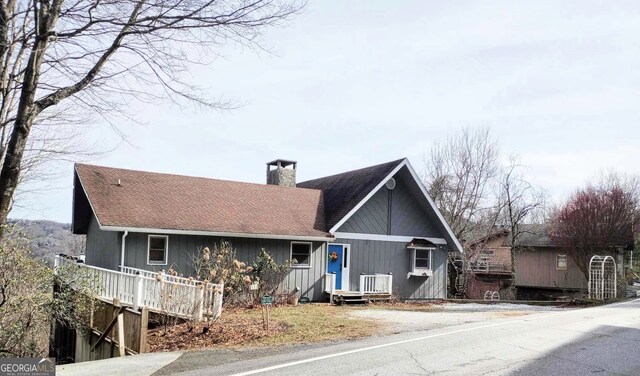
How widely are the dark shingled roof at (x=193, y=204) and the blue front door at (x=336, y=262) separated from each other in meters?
0.93

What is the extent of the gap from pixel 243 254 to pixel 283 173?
689 cm

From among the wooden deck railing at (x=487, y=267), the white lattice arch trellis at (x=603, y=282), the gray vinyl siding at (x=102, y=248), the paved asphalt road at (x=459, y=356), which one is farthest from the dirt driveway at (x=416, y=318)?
the wooden deck railing at (x=487, y=267)

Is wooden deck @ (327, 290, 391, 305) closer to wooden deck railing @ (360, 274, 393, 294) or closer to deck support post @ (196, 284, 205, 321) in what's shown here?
wooden deck railing @ (360, 274, 393, 294)

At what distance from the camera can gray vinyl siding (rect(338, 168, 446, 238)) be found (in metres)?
21.1

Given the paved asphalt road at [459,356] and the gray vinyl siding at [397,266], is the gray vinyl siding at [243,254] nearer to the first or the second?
the gray vinyl siding at [397,266]

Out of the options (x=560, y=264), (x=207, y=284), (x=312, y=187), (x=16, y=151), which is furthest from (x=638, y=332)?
(x=560, y=264)

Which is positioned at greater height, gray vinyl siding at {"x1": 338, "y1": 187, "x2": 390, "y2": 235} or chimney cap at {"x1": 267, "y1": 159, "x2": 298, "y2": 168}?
chimney cap at {"x1": 267, "y1": 159, "x2": 298, "y2": 168}

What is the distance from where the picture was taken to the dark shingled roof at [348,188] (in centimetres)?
2073

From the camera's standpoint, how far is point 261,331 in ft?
39.8

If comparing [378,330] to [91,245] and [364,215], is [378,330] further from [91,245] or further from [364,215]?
[91,245]

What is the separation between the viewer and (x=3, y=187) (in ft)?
28.7

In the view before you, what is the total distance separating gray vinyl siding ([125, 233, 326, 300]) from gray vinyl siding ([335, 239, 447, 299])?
1357 millimetres

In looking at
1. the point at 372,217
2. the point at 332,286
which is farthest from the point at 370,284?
the point at 372,217

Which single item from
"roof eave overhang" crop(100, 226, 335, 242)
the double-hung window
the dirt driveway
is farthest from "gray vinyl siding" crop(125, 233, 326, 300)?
the double-hung window
